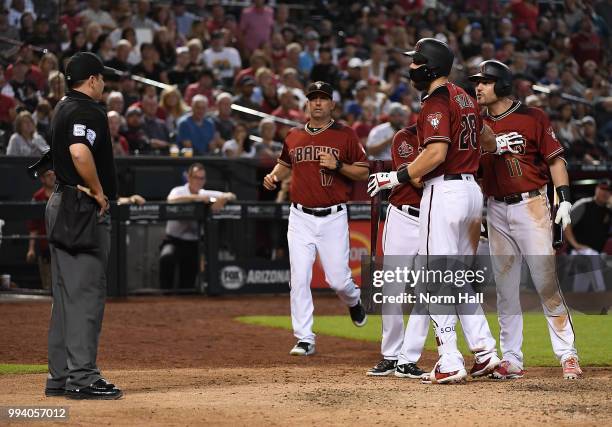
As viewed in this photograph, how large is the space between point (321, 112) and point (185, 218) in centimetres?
581

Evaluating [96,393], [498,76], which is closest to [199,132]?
[498,76]

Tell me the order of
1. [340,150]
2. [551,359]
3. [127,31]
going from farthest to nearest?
1. [127,31]
2. [340,150]
3. [551,359]

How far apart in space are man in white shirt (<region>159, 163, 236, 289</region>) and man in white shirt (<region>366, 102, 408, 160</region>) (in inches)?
91.5

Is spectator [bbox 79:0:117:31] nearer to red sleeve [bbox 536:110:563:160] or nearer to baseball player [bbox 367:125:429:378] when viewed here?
baseball player [bbox 367:125:429:378]

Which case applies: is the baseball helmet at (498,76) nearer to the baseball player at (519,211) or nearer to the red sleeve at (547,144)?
the baseball player at (519,211)

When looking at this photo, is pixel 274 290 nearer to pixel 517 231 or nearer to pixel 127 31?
pixel 127 31

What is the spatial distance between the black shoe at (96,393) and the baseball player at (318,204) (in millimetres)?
3417

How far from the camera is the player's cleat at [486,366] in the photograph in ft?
26.0

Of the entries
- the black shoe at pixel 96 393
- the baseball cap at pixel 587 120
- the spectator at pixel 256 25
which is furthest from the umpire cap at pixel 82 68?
the baseball cap at pixel 587 120

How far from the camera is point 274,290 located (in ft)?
55.0

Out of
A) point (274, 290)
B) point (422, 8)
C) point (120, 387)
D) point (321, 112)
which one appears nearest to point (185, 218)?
point (274, 290)

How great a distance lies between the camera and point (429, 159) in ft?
24.6

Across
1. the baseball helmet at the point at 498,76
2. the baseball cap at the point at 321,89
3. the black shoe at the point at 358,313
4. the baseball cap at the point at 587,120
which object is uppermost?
the baseball cap at the point at 587,120

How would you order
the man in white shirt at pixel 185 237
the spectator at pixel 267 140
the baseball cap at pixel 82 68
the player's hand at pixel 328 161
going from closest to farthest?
the baseball cap at pixel 82 68 → the player's hand at pixel 328 161 → the man in white shirt at pixel 185 237 → the spectator at pixel 267 140
